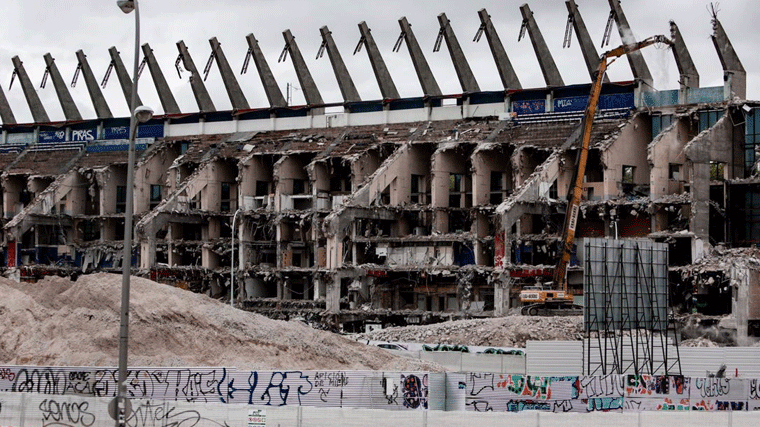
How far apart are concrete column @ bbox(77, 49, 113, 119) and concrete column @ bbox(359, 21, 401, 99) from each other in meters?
27.2

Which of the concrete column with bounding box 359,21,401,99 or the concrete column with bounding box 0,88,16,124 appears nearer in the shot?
the concrete column with bounding box 359,21,401,99

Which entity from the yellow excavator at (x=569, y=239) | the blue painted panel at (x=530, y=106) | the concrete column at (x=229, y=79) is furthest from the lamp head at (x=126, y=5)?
the concrete column at (x=229, y=79)

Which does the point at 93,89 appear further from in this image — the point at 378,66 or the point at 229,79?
the point at 378,66

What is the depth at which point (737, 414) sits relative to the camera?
32.5 meters

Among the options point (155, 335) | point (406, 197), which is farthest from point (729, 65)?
point (155, 335)

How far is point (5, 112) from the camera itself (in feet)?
397

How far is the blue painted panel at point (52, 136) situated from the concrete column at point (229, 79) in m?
17.1

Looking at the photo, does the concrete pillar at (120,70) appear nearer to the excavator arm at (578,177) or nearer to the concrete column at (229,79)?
the concrete column at (229,79)

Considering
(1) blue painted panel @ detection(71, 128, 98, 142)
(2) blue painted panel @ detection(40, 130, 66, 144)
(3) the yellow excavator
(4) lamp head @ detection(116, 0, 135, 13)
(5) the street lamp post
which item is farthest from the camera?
(2) blue painted panel @ detection(40, 130, 66, 144)

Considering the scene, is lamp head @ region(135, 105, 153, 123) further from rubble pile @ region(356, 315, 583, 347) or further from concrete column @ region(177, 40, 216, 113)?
concrete column @ region(177, 40, 216, 113)

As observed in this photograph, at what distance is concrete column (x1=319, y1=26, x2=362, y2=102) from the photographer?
330ft

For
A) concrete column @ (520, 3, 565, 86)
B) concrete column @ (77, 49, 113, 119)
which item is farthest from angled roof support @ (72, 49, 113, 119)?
concrete column @ (520, 3, 565, 86)

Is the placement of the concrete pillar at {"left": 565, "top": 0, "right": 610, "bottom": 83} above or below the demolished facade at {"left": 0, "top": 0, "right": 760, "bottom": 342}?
above

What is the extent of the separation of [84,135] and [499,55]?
3928 centimetres
